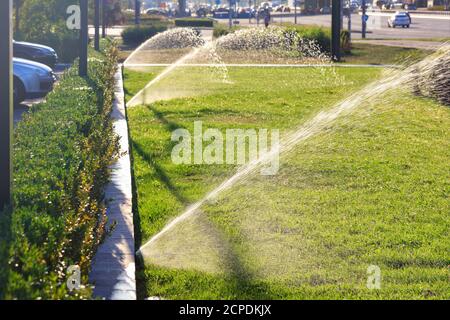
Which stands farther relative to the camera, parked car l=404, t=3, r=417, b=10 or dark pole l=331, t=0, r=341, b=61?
parked car l=404, t=3, r=417, b=10

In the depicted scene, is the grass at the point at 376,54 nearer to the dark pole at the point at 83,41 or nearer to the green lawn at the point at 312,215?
the dark pole at the point at 83,41

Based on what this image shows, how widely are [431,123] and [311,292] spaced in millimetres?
8464

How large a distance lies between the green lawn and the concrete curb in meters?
0.15

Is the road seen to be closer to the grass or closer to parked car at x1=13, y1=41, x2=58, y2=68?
the grass

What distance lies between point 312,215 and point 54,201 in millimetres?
3261

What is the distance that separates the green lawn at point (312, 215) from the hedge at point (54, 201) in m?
0.72

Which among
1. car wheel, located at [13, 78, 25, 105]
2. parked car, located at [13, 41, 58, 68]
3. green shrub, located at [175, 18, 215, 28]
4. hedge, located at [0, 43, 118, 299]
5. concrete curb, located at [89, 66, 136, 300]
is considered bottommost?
concrete curb, located at [89, 66, 136, 300]

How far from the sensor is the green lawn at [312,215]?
630 centimetres

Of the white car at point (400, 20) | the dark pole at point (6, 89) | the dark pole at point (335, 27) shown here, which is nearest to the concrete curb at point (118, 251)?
the dark pole at point (6, 89)

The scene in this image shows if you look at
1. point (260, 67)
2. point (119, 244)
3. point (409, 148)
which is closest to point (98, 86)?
point (409, 148)

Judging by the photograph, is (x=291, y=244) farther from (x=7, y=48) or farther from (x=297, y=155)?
(x=297, y=155)

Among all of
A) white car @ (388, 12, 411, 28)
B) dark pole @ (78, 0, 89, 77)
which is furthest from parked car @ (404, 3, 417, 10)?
dark pole @ (78, 0, 89, 77)

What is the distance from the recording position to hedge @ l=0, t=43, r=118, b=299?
4.16 m

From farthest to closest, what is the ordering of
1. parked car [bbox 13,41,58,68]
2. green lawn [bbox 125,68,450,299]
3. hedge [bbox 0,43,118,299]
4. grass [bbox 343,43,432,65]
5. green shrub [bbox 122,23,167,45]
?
1. green shrub [bbox 122,23,167,45]
2. grass [bbox 343,43,432,65]
3. parked car [bbox 13,41,58,68]
4. green lawn [bbox 125,68,450,299]
5. hedge [bbox 0,43,118,299]
